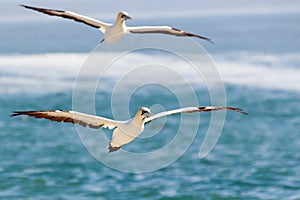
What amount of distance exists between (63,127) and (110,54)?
79.7ft

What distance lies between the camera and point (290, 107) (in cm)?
11800

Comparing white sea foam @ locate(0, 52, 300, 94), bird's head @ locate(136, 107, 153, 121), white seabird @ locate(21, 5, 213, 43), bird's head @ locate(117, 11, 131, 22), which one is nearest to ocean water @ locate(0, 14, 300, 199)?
white sea foam @ locate(0, 52, 300, 94)

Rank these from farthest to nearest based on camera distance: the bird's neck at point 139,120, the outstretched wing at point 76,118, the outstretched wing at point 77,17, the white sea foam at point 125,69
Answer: the white sea foam at point 125,69 → the outstretched wing at point 77,17 → the bird's neck at point 139,120 → the outstretched wing at point 76,118

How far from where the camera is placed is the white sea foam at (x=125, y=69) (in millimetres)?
123125

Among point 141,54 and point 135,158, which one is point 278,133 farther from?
point 141,54

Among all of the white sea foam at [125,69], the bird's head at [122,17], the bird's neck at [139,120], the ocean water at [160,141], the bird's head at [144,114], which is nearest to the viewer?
the bird's neck at [139,120]

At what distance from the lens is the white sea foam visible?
123 m

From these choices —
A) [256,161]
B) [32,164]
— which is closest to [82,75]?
[32,164]

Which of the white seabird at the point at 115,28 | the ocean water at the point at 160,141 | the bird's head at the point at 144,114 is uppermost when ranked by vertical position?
the ocean water at the point at 160,141

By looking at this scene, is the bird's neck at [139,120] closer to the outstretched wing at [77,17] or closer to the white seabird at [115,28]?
the white seabird at [115,28]

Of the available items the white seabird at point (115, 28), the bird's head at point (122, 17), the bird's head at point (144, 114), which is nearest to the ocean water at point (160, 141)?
the white seabird at point (115, 28)

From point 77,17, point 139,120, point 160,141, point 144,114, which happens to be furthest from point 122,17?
point 160,141

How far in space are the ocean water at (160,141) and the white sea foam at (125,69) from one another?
0.20 m

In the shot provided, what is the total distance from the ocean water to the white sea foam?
20 centimetres
